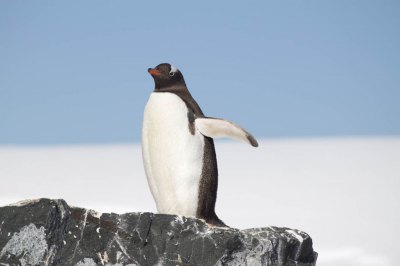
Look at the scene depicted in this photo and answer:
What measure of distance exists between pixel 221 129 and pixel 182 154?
1.19 feet

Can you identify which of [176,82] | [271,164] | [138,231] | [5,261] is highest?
[271,164]

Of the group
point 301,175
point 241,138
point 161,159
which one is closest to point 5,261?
point 161,159

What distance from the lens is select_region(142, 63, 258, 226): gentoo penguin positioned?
5973mm

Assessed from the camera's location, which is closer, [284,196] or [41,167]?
[284,196]

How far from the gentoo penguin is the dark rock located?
0.66 metres

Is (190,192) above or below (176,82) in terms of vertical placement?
below

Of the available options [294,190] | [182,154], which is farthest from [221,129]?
[294,190]

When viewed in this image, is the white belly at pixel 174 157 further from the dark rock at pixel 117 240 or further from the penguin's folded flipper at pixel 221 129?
the dark rock at pixel 117 240

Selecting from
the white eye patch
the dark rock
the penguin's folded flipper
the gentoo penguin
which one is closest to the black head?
the white eye patch

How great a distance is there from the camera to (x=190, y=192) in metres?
5.98

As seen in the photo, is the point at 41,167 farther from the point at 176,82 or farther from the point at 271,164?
the point at 176,82

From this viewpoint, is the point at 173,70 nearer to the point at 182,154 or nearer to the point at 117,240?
the point at 182,154

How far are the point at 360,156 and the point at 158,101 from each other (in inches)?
418

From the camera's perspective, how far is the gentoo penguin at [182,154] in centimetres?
597
